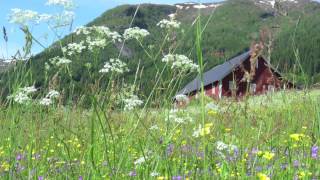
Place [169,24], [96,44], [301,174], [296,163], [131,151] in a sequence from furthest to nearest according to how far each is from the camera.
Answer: [131,151]
[296,163]
[169,24]
[96,44]
[301,174]

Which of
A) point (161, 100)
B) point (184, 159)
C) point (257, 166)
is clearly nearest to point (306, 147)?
point (257, 166)

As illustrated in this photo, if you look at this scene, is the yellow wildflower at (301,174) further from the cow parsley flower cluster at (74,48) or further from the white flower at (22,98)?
the white flower at (22,98)

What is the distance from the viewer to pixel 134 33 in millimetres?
3576

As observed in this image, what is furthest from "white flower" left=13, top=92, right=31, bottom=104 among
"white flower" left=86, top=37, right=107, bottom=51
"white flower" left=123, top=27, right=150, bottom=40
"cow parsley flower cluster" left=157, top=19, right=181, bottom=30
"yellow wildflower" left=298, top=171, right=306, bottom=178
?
"yellow wildflower" left=298, top=171, right=306, bottom=178

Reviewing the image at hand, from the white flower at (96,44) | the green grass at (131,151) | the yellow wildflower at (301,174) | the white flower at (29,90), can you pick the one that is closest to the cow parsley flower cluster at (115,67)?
the white flower at (96,44)

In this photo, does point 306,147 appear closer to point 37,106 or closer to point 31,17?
point 37,106

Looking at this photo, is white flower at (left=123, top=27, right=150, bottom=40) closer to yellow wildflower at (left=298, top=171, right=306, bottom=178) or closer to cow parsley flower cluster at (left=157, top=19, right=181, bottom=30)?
cow parsley flower cluster at (left=157, top=19, right=181, bottom=30)

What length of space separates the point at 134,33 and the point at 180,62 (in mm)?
535

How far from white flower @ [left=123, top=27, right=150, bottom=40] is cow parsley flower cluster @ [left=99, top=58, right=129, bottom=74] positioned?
0.18 meters

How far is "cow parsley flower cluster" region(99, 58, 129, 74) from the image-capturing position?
3.31 metres

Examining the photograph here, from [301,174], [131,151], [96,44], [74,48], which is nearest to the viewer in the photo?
[301,174]

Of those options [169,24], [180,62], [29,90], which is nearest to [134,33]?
[169,24]

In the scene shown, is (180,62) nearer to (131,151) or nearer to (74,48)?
(74,48)

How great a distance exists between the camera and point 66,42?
137 inches
